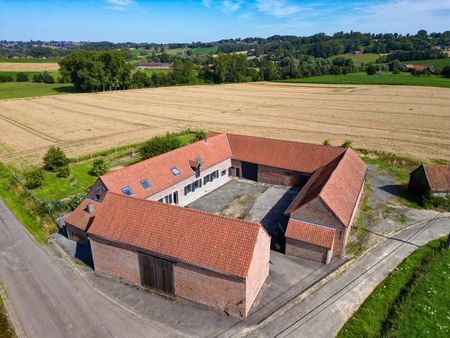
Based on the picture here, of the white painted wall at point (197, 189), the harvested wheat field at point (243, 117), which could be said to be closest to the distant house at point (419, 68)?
the harvested wheat field at point (243, 117)

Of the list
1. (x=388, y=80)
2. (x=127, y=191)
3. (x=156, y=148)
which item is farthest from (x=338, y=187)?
(x=388, y=80)

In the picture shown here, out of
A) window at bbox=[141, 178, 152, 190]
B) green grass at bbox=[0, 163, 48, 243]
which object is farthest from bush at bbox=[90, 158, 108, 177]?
window at bbox=[141, 178, 152, 190]

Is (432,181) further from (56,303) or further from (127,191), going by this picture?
(56,303)

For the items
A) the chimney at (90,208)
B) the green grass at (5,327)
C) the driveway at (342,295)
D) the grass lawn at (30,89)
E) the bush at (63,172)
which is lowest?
the driveway at (342,295)

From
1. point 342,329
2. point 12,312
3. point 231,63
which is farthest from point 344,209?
point 231,63

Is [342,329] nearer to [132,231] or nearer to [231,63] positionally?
[132,231]

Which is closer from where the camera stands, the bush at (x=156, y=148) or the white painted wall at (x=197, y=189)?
the white painted wall at (x=197, y=189)

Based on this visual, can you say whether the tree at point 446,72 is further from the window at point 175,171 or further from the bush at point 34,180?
the bush at point 34,180
